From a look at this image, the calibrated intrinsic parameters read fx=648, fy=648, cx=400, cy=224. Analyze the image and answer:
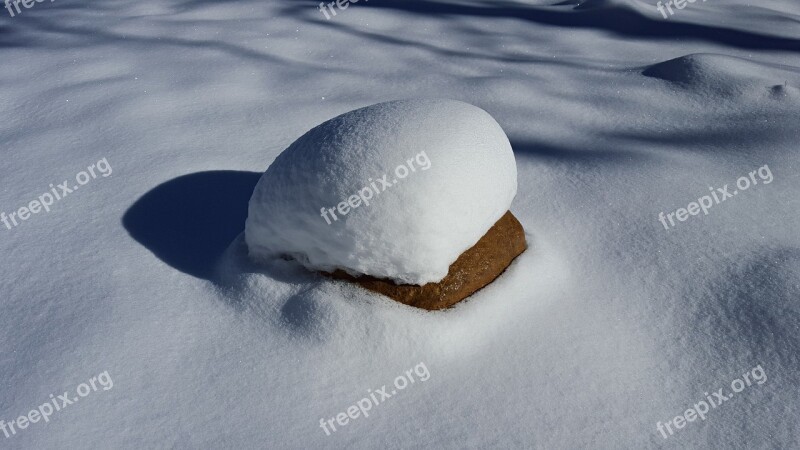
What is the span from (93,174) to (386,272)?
1290 mm

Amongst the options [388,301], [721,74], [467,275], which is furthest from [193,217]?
[721,74]

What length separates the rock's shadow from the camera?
1.95 meters

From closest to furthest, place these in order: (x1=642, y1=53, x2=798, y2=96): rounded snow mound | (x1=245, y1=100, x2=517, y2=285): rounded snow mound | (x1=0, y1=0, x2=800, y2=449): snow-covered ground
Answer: (x1=0, y1=0, x2=800, y2=449): snow-covered ground
(x1=245, y1=100, x2=517, y2=285): rounded snow mound
(x1=642, y1=53, x2=798, y2=96): rounded snow mound

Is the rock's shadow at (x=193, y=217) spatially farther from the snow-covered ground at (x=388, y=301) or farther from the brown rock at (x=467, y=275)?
the brown rock at (x=467, y=275)

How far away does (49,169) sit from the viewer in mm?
2375

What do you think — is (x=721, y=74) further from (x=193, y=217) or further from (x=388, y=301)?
(x=193, y=217)

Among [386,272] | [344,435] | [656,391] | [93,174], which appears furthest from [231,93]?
[656,391]

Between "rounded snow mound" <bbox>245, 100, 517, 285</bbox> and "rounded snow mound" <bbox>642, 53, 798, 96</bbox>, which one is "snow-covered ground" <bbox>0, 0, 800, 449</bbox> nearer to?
"rounded snow mound" <bbox>642, 53, 798, 96</bbox>

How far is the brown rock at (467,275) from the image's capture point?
172cm

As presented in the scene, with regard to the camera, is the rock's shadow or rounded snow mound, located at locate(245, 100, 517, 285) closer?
rounded snow mound, located at locate(245, 100, 517, 285)

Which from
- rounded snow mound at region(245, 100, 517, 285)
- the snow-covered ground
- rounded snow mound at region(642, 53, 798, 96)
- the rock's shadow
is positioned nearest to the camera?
the snow-covered ground

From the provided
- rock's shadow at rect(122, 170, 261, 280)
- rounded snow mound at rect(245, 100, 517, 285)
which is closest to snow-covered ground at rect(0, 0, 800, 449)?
rock's shadow at rect(122, 170, 261, 280)

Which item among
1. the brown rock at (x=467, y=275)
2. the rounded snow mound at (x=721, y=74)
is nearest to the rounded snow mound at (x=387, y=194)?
the brown rock at (x=467, y=275)

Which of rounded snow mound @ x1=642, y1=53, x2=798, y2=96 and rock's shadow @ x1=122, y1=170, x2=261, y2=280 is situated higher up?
rock's shadow @ x1=122, y1=170, x2=261, y2=280
